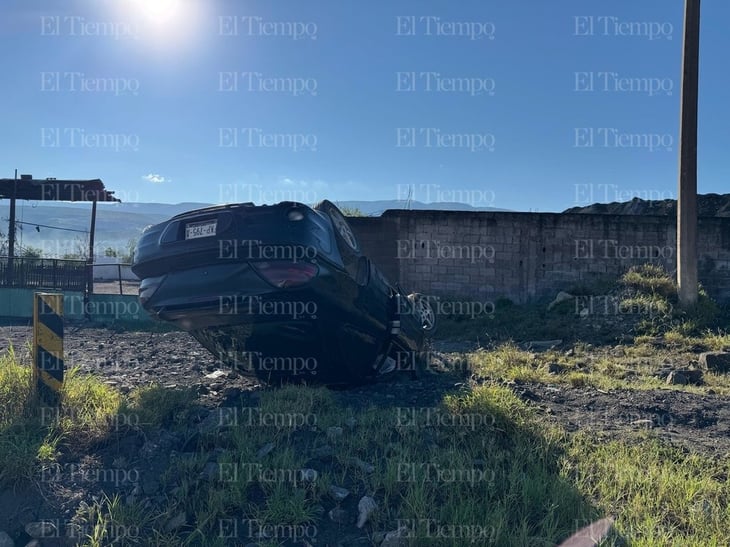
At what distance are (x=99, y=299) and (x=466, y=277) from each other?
9.41m

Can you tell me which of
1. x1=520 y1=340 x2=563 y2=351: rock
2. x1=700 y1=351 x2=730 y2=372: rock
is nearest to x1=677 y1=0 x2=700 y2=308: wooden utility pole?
x1=520 y1=340 x2=563 y2=351: rock

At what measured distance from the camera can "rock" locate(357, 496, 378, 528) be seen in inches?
102

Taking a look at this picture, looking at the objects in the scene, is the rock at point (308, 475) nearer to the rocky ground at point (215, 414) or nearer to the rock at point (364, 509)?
the rocky ground at point (215, 414)

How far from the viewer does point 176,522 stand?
2543 millimetres

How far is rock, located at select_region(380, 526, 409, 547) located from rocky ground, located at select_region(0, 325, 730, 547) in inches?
4.1

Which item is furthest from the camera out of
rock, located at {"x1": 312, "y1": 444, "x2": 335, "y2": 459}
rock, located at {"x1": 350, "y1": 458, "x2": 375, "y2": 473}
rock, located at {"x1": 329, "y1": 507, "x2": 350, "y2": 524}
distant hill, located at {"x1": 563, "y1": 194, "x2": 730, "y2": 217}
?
distant hill, located at {"x1": 563, "y1": 194, "x2": 730, "y2": 217}

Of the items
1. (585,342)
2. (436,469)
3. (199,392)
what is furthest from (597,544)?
(585,342)

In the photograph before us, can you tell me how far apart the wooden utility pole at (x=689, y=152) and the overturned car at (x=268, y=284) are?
9.46 m

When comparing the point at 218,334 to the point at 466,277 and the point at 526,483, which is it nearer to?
the point at 526,483

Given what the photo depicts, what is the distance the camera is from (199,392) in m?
4.54

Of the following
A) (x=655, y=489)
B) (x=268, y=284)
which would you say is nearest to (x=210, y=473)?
(x=268, y=284)

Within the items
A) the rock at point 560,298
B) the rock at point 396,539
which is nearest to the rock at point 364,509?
the rock at point 396,539

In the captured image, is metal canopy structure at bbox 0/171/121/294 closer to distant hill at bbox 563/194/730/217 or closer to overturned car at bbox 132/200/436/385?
overturned car at bbox 132/200/436/385

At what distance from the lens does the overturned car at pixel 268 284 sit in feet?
12.2
